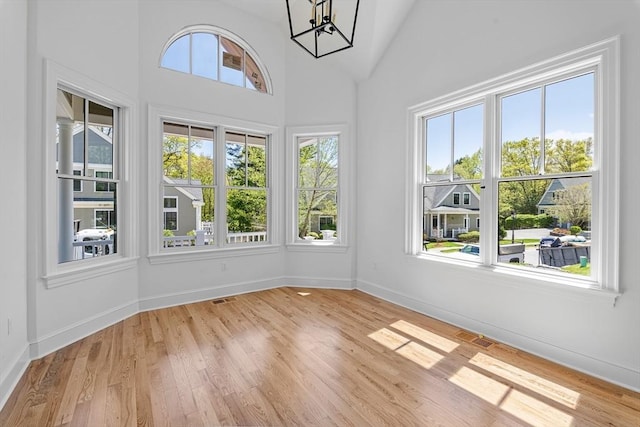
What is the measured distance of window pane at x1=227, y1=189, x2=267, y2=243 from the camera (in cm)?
448

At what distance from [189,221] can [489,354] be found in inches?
146

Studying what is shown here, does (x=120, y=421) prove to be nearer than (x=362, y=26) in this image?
Yes

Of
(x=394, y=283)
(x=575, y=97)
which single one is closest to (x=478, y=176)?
(x=575, y=97)

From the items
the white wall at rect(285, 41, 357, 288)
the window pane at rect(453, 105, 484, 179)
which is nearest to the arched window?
the white wall at rect(285, 41, 357, 288)

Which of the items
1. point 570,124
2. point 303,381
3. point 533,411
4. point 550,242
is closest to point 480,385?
point 533,411

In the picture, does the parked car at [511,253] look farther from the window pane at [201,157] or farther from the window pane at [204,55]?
the window pane at [204,55]

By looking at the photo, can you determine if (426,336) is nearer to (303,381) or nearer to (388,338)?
(388,338)

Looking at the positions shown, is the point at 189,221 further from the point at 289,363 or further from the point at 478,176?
the point at 478,176

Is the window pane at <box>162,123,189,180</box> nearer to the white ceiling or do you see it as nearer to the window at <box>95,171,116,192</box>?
the window at <box>95,171,116,192</box>

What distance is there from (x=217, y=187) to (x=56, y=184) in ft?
5.89

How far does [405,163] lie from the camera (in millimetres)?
3932

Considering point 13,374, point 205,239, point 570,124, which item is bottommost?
point 13,374

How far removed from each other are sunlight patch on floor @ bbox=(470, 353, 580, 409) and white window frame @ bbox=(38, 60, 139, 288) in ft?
12.0

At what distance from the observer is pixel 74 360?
255cm
